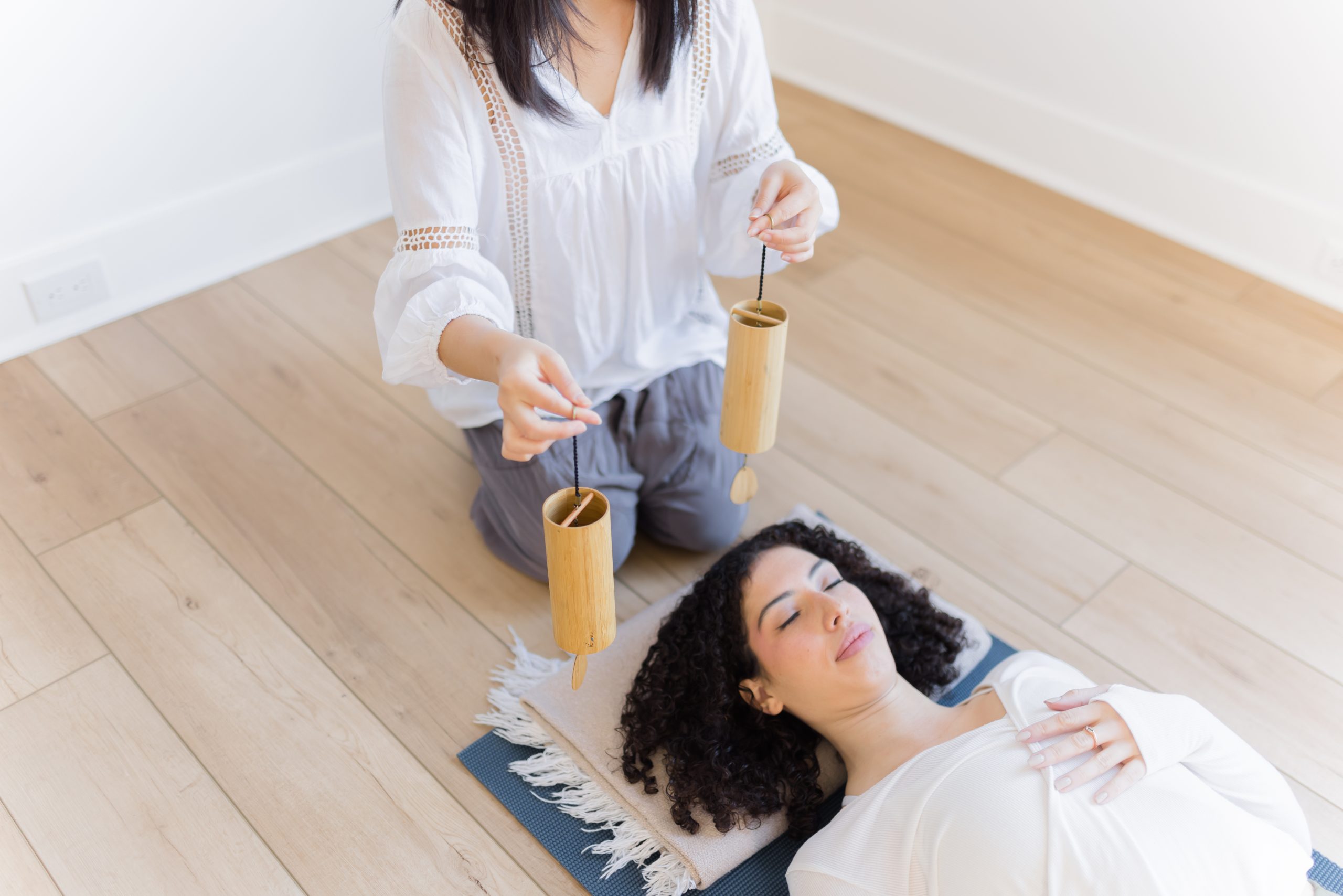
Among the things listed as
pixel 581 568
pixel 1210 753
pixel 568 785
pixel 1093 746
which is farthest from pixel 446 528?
pixel 1210 753

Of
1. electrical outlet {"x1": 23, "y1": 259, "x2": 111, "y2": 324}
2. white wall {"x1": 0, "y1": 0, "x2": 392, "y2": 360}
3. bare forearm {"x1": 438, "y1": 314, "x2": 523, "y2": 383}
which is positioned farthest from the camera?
electrical outlet {"x1": 23, "y1": 259, "x2": 111, "y2": 324}

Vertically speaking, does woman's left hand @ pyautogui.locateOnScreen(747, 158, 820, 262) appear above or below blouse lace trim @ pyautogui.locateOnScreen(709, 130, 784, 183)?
above

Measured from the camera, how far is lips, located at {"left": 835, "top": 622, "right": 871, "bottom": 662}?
1.45 m

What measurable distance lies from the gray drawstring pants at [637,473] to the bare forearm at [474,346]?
411mm

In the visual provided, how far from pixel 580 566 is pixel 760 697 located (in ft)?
1.26

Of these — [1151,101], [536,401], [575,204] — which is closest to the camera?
[536,401]

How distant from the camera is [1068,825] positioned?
1223 mm

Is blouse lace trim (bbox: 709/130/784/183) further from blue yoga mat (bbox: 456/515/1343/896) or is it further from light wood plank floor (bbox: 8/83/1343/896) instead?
blue yoga mat (bbox: 456/515/1343/896)

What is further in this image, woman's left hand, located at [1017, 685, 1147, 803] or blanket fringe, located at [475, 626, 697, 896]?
blanket fringe, located at [475, 626, 697, 896]

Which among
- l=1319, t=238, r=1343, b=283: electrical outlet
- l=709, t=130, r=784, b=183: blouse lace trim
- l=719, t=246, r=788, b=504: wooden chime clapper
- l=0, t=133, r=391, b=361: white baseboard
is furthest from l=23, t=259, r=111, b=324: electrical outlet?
l=1319, t=238, r=1343, b=283: electrical outlet

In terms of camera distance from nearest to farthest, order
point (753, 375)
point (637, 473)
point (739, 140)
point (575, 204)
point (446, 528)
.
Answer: point (753, 375)
point (575, 204)
point (739, 140)
point (637, 473)
point (446, 528)

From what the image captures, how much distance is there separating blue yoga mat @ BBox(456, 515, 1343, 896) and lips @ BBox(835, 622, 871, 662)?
0.25m

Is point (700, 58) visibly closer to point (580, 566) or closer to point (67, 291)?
point (580, 566)

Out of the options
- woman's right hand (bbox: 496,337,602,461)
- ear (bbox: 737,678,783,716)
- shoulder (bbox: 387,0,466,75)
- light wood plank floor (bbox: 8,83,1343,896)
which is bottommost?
light wood plank floor (bbox: 8,83,1343,896)
